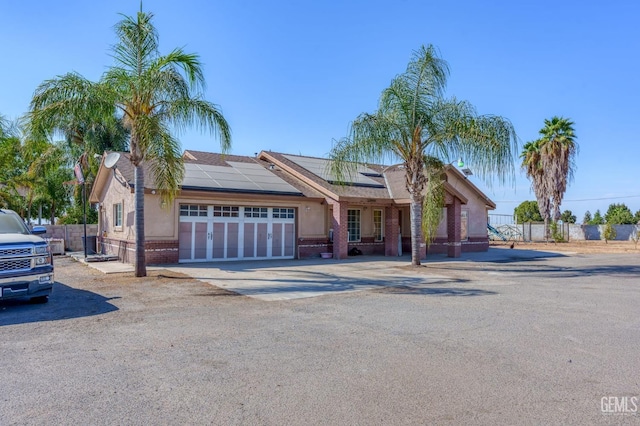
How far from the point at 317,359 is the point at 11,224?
880 cm

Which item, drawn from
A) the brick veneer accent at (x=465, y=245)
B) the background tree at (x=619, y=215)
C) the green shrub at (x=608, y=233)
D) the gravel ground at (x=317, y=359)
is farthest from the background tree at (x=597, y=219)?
the gravel ground at (x=317, y=359)

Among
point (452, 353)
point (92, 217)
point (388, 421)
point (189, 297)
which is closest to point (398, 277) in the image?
point (189, 297)

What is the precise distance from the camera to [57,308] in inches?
362

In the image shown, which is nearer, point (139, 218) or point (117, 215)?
point (139, 218)

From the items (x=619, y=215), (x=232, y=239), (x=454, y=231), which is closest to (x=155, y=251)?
(x=232, y=239)

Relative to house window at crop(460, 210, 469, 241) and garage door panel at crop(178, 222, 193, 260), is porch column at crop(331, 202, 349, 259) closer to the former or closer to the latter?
garage door panel at crop(178, 222, 193, 260)

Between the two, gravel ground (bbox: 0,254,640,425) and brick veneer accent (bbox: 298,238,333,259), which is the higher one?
brick veneer accent (bbox: 298,238,333,259)

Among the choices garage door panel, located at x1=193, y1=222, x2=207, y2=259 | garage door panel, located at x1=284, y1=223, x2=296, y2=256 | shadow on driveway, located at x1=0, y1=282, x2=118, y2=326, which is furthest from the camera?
garage door panel, located at x1=284, y1=223, x2=296, y2=256

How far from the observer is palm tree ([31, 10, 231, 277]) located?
12341 millimetres

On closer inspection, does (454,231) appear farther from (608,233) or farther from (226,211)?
(608,233)

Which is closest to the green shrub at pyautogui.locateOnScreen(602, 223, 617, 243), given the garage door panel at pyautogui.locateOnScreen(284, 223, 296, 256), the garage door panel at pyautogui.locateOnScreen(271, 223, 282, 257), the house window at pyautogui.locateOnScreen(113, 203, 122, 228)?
the garage door panel at pyautogui.locateOnScreen(284, 223, 296, 256)

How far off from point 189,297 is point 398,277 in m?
7.31

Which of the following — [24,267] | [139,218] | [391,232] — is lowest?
[24,267]

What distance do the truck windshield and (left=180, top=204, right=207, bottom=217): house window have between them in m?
7.93
